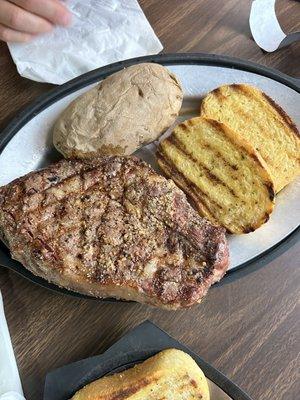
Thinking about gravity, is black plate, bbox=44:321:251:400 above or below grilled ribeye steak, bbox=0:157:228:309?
below

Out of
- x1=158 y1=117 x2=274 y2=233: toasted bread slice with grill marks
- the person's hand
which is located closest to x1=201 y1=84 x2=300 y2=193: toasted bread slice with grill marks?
x1=158 y1=117 x2=274 y2=233: toasted bread slice with grill marks

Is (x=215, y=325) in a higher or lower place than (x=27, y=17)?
lower

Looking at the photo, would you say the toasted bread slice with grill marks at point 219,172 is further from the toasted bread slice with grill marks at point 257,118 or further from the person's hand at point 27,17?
the person's hand at point 27,17

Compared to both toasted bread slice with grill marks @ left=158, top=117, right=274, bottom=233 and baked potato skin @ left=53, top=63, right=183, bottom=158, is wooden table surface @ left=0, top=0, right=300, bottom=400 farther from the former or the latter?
baked potato skin @ left=53, top=63, right=183, bottom=158

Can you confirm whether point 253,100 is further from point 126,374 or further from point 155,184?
point 126,374

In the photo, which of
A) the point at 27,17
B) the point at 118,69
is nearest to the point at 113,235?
the point at 118,69

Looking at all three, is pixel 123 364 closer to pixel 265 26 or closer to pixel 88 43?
pixel 88 43

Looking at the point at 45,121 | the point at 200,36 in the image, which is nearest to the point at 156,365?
the point at 45,121
